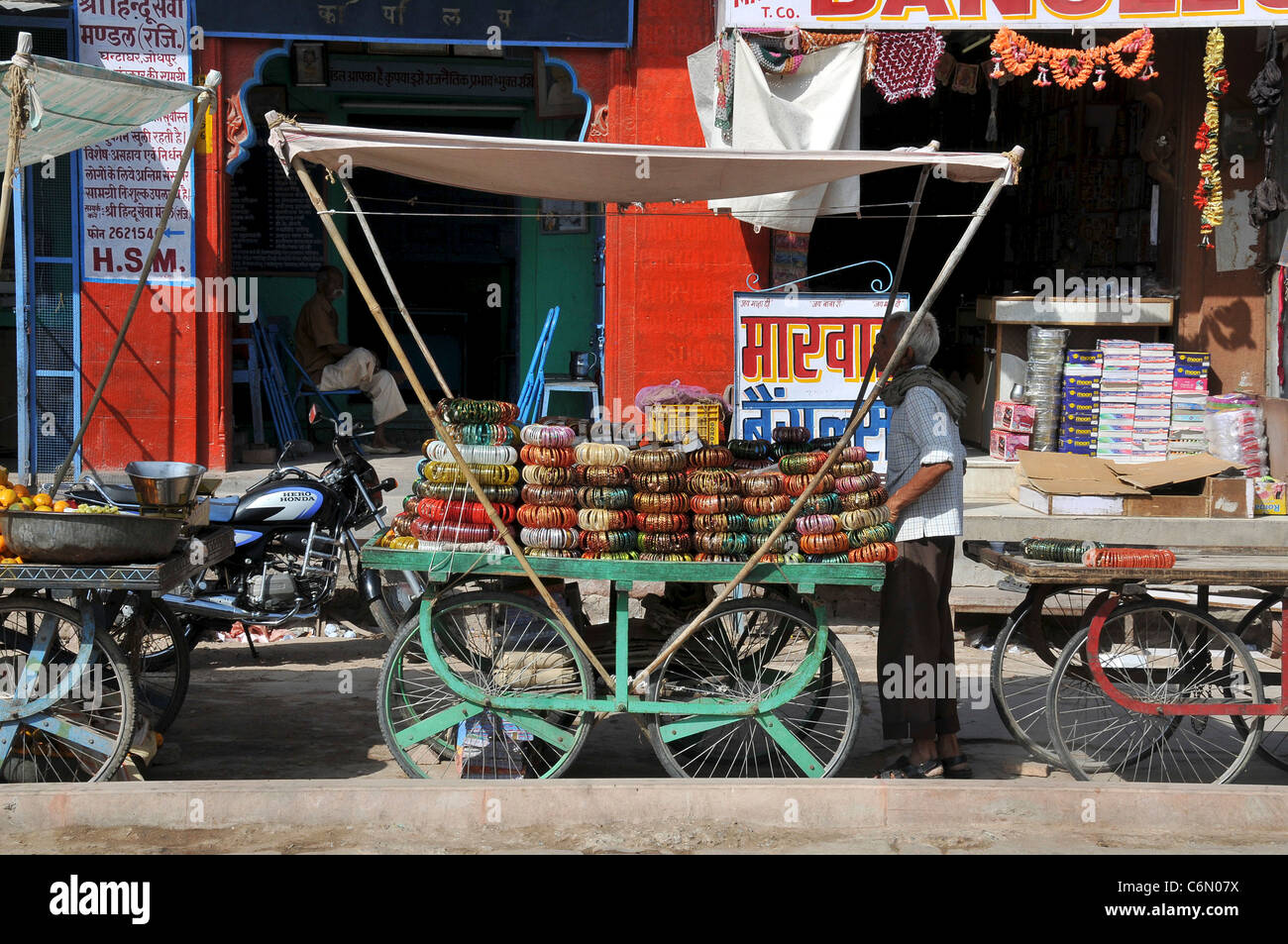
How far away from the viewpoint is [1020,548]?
525 cm

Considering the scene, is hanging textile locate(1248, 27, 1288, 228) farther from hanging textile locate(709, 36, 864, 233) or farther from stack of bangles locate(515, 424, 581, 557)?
stack of bangles locate(515, 424, 581, 557)

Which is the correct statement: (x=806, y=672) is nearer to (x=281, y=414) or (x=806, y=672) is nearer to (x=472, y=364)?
(x=281, y=414)

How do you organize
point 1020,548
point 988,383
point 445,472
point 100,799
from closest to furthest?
point 100,799 → point 445,472 → point 1020,548 → point 988,383

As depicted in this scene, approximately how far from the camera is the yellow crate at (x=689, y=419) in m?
8.53

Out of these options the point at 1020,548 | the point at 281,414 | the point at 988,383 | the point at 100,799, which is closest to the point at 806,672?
the point at 1020,548

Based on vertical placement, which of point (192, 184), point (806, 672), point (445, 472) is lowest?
point (806, 672)

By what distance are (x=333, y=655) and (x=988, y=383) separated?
19.2 feet

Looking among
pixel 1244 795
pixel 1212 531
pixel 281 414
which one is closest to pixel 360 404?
pixel 281 414

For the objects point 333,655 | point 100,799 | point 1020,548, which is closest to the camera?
point 100,799

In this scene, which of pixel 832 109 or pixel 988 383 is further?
pixel 988 383

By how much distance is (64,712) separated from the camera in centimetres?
471

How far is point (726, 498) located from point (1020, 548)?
1345 mm

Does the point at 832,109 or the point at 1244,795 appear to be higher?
the point at 832,109

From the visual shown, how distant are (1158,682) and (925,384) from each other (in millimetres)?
1596
